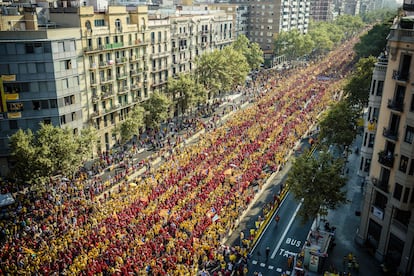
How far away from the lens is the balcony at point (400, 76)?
32.5 meters

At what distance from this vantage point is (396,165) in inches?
1329

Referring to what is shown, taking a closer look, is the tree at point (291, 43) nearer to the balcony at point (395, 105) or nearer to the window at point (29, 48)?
the window at point (29, 48)

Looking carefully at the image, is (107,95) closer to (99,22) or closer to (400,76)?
(99,22)

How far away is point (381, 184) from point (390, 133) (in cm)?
492

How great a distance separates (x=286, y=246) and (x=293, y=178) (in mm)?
7005

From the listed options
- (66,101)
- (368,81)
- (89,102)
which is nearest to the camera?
(66,101)

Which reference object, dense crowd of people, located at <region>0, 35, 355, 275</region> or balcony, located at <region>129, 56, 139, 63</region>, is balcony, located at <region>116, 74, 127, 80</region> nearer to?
balcony, located at <region>129, 56, 139, 63</region>

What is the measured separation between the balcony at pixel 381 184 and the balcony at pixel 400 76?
9398 millimetres

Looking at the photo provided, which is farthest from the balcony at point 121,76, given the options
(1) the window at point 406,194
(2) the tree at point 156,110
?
(1) the window at point 406,194

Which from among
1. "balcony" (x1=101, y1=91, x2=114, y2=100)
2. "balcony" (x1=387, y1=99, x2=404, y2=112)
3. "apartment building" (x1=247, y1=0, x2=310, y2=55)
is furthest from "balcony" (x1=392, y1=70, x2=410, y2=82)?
"apartment building" (x1=247, y1=0, x2=310, y2=55)

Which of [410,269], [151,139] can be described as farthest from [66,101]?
[410,269]

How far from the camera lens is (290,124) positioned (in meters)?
72.1

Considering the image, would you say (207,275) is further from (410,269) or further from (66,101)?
(66,101)

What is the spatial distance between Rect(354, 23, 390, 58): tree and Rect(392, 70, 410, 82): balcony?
61000mm
